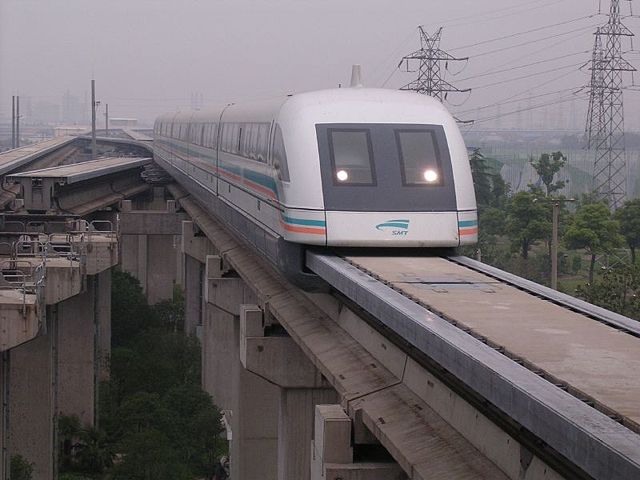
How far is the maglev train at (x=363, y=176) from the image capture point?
13.9 meters

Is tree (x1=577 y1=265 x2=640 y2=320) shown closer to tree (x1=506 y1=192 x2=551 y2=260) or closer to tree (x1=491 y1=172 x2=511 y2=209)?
tree (x1=506 y1=192 x2=551 y2=260)

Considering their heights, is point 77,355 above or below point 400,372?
below

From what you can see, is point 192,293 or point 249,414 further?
point 192,293

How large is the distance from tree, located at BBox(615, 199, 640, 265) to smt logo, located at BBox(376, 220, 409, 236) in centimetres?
2813

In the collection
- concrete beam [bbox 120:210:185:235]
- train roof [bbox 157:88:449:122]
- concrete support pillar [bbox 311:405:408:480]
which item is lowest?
concrete beam [bbox 120:210:185:235]

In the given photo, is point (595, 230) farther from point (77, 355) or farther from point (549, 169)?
point (77, 355)

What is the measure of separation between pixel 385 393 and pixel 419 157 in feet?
16.0

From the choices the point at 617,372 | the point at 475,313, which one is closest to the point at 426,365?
the point at 475,313

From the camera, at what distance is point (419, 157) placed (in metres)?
14.6

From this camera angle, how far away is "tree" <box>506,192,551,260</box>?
41.7 m

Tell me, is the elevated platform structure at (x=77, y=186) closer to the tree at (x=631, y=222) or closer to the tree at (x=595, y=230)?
the tree at (x=595, y=230)

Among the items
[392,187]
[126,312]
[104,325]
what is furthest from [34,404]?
[126,312]

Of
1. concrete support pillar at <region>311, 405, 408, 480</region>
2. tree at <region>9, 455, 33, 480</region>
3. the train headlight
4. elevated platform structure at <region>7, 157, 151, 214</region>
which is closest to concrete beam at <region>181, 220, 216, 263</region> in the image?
elevated platform structure at <region>7, 157, 151, 214</region>

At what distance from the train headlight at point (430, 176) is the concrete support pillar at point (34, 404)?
13136mm
